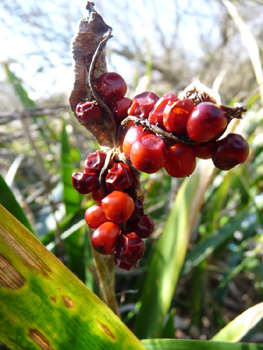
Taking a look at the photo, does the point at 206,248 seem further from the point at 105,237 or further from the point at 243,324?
the point at 105,237

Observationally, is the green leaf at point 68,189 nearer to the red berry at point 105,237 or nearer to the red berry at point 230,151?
the red berry at point 105,237

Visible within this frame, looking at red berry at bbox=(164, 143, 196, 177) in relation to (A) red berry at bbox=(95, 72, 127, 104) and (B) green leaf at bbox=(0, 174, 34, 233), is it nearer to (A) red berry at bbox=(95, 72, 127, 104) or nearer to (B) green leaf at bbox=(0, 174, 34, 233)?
(A) red berry at bbox=(95, 72, 127, 104)

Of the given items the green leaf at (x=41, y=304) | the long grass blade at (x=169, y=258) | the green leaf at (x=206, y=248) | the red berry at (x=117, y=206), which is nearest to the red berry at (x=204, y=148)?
the red berry at (x=117, y=206)

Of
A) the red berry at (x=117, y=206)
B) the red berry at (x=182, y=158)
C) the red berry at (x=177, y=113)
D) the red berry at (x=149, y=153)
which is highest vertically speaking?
the red berry at (x=177, y=113)

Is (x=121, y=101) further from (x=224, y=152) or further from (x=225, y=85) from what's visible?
(x=225, y=85)

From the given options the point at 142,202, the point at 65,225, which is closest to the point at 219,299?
the point at 65,225

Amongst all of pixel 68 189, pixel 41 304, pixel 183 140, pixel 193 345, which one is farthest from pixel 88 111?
pixel 68 189
